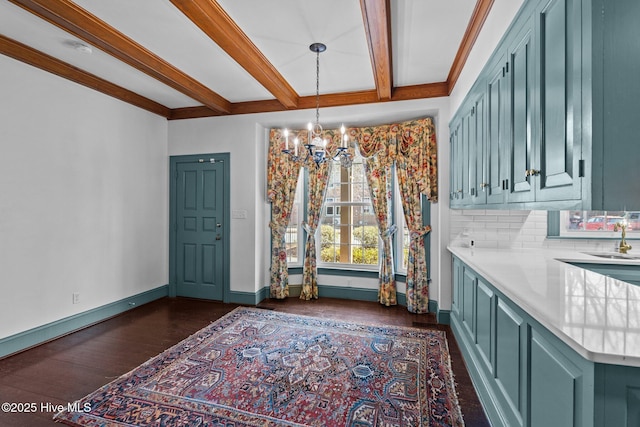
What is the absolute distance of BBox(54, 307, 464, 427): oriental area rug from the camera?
1.99 m

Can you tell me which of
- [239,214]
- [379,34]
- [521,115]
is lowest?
[239,214]

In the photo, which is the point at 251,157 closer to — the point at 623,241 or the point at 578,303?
the point at 578,303

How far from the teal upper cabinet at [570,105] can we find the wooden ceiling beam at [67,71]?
12.9 feet

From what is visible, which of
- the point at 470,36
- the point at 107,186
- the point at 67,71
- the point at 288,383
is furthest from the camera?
the point at 107,186

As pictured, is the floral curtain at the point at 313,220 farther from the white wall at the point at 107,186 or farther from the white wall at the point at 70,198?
the white wall at the point at 70,198

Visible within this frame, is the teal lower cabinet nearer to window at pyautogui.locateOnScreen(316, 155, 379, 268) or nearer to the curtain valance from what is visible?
the curtain valance

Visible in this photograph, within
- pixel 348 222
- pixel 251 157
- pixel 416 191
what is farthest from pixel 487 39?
pixel 251 157

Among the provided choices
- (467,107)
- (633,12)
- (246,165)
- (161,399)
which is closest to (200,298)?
(246,165)

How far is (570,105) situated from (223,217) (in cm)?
406

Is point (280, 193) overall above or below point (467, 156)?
below

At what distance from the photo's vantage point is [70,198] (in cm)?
335

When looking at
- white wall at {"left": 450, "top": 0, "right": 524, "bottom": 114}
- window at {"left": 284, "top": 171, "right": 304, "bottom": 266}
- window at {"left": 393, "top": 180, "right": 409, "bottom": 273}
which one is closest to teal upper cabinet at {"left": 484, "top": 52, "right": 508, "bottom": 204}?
white wall at {"left": 450, "top": 0, "right": 524, "bottom": 114}

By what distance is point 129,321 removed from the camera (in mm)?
3654

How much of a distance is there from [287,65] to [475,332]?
9.95 feet
